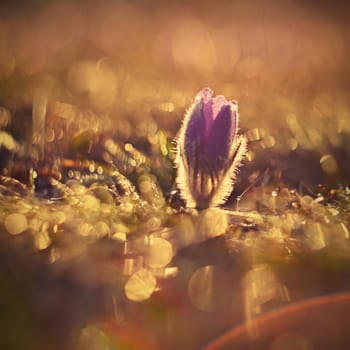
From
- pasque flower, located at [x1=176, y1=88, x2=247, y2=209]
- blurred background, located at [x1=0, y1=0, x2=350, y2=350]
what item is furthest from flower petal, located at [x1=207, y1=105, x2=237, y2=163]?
blurred background, located at [x1=0, y1=0, x2=350, y2=350]

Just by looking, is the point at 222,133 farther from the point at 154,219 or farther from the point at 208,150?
the point at 154,219

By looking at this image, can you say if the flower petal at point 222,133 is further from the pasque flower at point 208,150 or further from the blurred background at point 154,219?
the blurred background at point 154,219

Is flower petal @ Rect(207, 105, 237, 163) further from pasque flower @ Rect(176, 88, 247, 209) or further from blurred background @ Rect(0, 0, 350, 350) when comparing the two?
blurred background @ Rect(0, 0, 350, 350)

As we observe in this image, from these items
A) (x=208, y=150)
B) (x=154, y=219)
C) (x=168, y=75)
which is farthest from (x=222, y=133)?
(x=168, y=75)

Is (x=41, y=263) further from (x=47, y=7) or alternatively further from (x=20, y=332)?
(x=47, y=7)

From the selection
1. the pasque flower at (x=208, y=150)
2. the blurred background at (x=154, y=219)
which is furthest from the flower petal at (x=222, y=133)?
the blurred background at (x=154, y=219)
